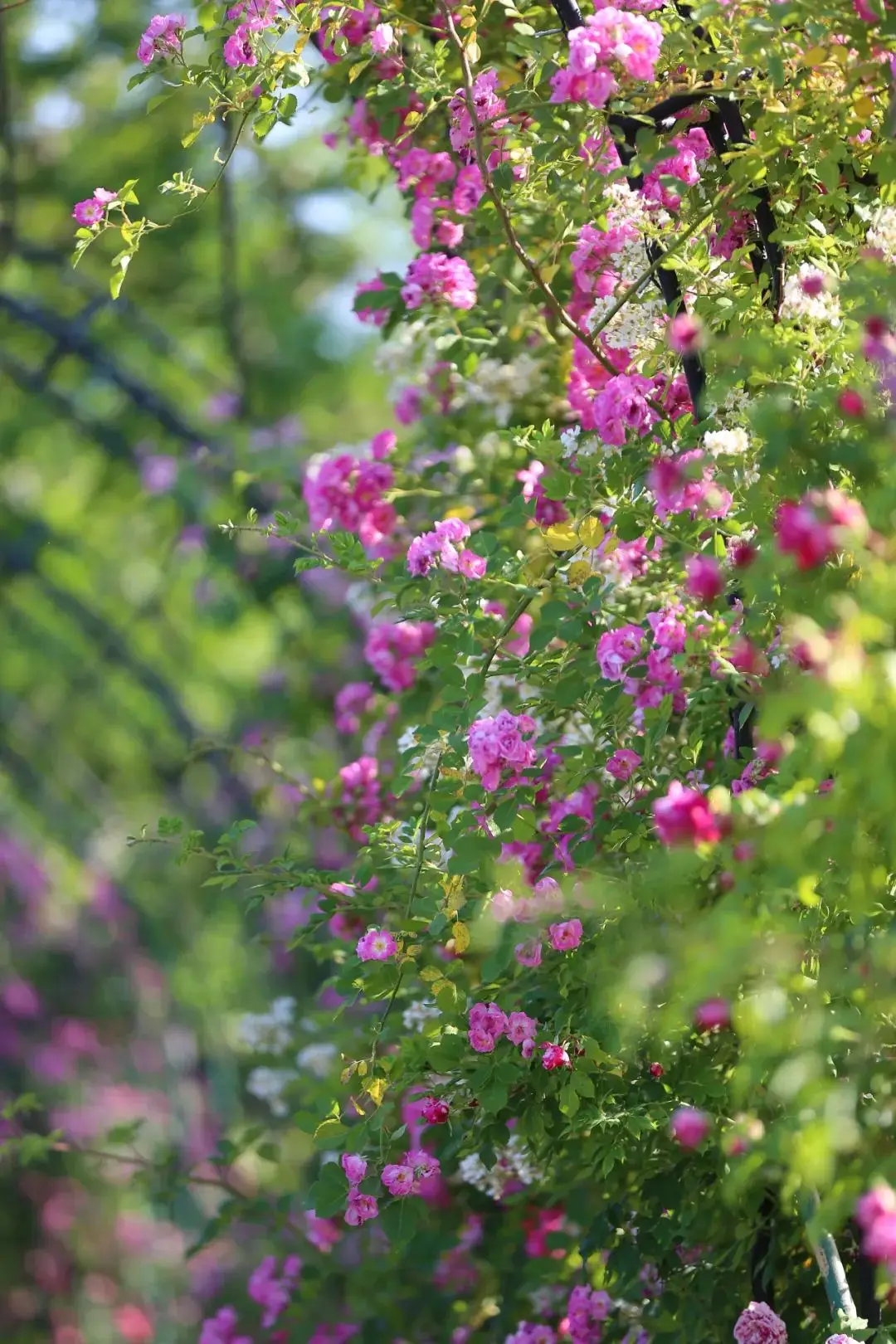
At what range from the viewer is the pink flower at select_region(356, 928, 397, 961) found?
7.74 feet

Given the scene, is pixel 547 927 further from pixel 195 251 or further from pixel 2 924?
pixel 195 251

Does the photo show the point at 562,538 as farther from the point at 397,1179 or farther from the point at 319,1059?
the point at 319,1059

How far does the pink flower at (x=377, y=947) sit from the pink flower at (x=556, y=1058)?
30 cm

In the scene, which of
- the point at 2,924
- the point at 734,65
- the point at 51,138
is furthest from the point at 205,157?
the point at 734,65

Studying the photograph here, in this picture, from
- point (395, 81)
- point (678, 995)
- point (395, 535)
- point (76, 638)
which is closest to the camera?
point (678, 995)

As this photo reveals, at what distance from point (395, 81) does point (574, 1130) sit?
180 centimetres

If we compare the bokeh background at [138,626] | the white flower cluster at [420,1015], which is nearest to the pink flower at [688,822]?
the white flower cluster at [420,1015]

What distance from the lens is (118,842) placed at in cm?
941

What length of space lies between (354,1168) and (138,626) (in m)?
7.74

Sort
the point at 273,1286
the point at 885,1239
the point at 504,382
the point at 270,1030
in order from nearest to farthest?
the point at 885,1239
the point at 504,382
the point at 273,1286
the point at 270,1030

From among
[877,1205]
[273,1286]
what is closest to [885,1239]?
[877,1205]

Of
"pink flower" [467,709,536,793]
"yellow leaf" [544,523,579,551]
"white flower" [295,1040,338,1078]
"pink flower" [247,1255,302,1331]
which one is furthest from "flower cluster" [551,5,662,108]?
"pink flower" [247,1255,302,1331]

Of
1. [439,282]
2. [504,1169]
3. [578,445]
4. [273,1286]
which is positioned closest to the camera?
[578,445]

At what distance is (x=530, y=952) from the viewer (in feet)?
7.55
